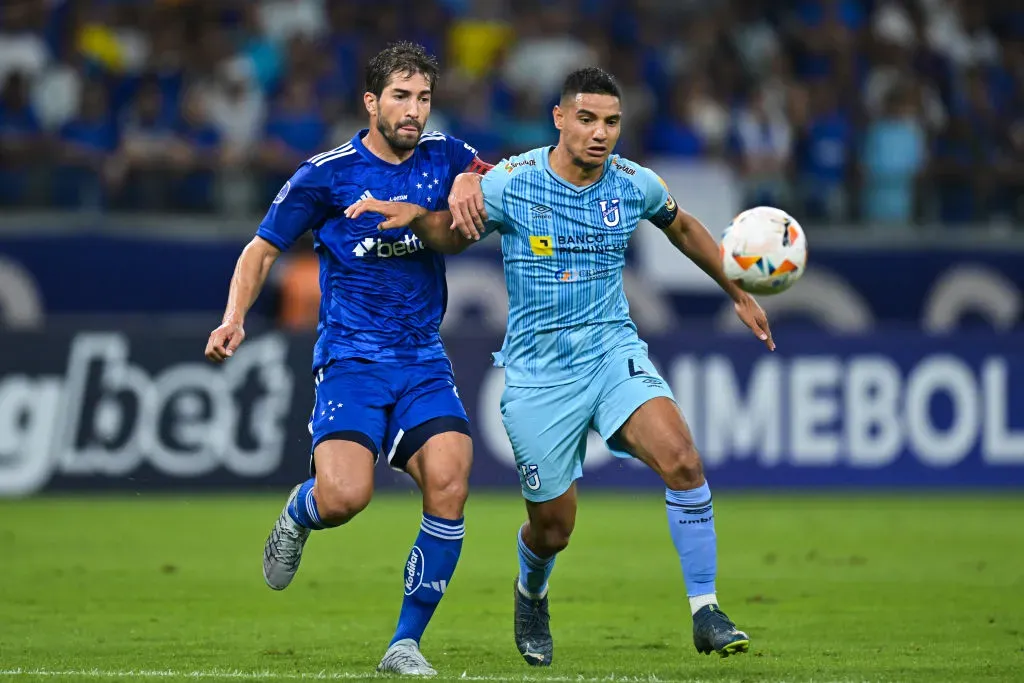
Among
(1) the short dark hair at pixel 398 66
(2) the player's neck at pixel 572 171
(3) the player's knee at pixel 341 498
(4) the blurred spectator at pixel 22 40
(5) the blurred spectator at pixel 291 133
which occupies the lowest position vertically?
(3) the player's knee at pixel 341 498

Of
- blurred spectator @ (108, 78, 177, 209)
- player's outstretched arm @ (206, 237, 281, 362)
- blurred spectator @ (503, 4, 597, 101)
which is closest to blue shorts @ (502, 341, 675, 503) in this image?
player's outstretched arm @ (206, 237, 281, 362)

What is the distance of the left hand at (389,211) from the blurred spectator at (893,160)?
40.6ft

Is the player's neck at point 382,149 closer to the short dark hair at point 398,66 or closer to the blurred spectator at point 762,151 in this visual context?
the short dark hair at point 398,66

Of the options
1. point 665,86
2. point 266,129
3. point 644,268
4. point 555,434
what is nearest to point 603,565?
point 555,434

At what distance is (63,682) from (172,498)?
894cm

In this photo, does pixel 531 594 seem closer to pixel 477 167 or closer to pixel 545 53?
pixel 477 167

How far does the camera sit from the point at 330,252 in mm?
7586

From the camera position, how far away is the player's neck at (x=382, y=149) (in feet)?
24.8

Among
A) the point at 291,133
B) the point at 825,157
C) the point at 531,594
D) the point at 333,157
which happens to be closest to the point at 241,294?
the point at 333,157

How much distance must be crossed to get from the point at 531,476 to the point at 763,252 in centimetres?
160

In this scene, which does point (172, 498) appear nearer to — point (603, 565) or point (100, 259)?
point (100, 259)

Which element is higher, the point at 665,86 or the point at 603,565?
the point at 665,86

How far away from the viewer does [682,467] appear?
7090mm

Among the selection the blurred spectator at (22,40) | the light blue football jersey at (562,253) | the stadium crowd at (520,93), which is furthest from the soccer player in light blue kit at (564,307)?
the blurred spectator at (22,40)
